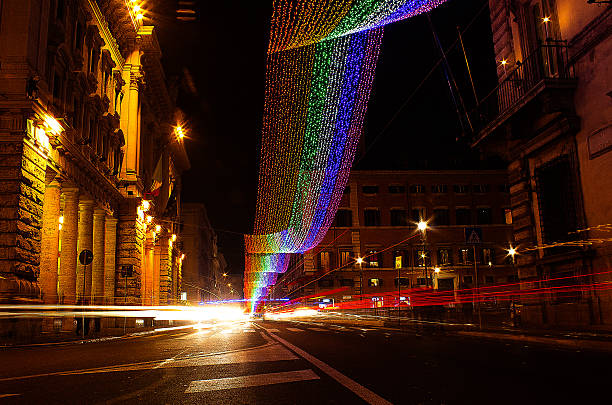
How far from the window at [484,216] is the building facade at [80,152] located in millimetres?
35455

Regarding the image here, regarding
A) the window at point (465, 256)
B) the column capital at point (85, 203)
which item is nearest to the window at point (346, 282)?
the window at point (465, 256)

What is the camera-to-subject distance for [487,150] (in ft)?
71.5

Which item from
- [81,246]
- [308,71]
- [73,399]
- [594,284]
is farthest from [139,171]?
[73,399]

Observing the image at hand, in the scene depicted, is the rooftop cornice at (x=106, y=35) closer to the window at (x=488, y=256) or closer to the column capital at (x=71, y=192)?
the column capital at (x=71, y=192)

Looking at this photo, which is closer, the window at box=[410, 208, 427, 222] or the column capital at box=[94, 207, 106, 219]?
the column capital at box=[94, 207, 106, 219]

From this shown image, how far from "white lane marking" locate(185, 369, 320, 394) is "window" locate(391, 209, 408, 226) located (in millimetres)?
58710

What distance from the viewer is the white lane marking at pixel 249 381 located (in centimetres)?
578

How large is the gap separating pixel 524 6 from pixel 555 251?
8918mm

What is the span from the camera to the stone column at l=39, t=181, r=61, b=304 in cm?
2350

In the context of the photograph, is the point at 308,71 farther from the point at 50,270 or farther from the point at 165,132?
the point at 165,132

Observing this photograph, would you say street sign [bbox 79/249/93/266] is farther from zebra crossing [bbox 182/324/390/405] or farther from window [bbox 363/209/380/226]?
window [bbox 363/209/380/226]

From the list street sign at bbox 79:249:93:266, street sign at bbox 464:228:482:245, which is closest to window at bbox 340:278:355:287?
street sign at bbox 79:249:93:266

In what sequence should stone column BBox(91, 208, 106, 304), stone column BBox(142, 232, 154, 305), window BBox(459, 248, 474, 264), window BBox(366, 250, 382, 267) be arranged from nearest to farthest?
1. stone column BBox(91, 208, 106, 304)
2. stone column BBox(142, 232, 154, 305)
3. window BBox(459, 248, 474, 264)
4. window BBox(366, 250, 382, 267)

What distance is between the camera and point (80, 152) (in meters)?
26.2
